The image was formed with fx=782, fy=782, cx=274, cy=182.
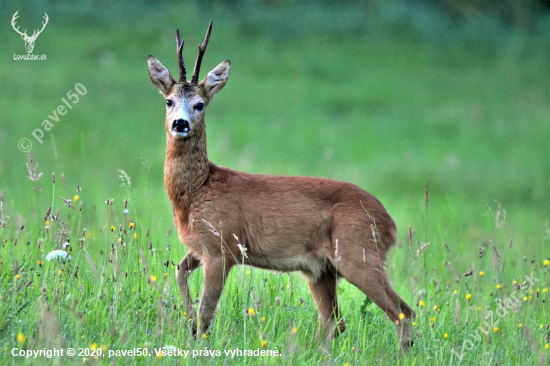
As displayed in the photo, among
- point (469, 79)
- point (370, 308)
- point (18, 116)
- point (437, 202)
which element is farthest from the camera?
point (469, 79)

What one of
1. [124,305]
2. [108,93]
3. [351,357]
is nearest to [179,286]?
[124,305]

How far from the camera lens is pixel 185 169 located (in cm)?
596

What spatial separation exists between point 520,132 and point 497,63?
16.3ft

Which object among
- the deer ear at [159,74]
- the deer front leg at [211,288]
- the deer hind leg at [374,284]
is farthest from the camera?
the deer ear at [159,74]

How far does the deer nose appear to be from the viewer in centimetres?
569

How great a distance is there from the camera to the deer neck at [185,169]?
5891 mm

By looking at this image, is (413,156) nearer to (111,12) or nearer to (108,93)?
(108,93)

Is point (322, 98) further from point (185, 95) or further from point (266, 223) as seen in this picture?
point (266, 223)

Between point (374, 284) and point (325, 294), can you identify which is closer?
point (374, 284)

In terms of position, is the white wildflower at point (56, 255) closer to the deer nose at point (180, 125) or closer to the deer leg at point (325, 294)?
the deer nose at point (180, 125)

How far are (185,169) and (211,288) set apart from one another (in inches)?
39.2

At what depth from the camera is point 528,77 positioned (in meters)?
20.9

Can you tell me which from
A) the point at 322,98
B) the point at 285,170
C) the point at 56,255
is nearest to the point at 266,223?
the point at 56,255

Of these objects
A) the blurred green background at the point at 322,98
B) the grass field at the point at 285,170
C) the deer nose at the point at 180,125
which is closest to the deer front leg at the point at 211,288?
the grass field at the point at 285,170
